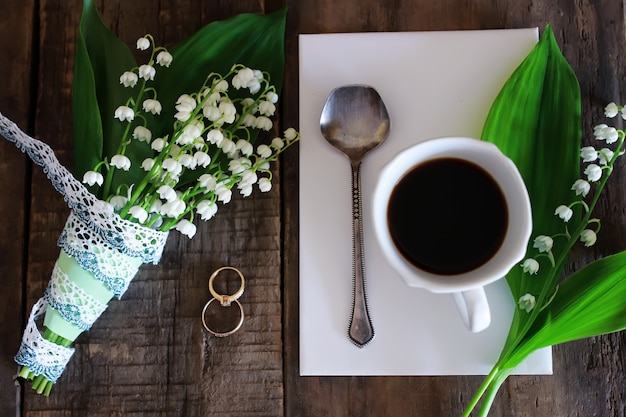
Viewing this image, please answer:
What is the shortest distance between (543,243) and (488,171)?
0.30ft

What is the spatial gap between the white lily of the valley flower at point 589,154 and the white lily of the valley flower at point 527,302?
141mm

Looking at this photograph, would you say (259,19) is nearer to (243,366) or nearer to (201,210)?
(201,210)

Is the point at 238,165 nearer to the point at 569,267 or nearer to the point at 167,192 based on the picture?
the point at 167,192

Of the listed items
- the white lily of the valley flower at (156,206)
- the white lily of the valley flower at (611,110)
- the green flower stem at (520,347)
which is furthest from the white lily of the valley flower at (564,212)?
the white lily of the valley flower at (156,206)

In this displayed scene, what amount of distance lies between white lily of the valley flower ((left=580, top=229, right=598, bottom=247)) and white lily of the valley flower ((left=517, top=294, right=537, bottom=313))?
0.07 m

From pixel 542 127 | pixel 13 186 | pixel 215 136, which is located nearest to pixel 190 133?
pixel 215 136

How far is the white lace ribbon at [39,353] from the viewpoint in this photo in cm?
60

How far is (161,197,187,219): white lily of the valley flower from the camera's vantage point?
0.56m

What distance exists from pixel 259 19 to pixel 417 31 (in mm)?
166

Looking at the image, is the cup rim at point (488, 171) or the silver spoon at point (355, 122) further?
the silver spoon at point (355, 122)

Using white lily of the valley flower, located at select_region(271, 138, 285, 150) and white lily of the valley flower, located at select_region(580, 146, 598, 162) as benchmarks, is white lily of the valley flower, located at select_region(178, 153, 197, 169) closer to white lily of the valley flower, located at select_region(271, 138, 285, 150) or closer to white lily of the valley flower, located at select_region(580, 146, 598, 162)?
white lily of the valley flower, located at select_region(271, 138, 285, 150)

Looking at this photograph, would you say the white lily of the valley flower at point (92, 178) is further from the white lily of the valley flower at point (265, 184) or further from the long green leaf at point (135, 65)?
the white lily of the valley flower at point (265, 184)

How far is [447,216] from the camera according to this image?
56 cm

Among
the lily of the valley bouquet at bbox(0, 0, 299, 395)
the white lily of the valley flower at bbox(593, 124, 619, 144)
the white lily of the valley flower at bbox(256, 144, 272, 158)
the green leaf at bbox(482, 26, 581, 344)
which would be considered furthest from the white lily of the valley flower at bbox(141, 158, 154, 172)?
the white lily of the valley flower at bbox(593, 124, 619, 144)
